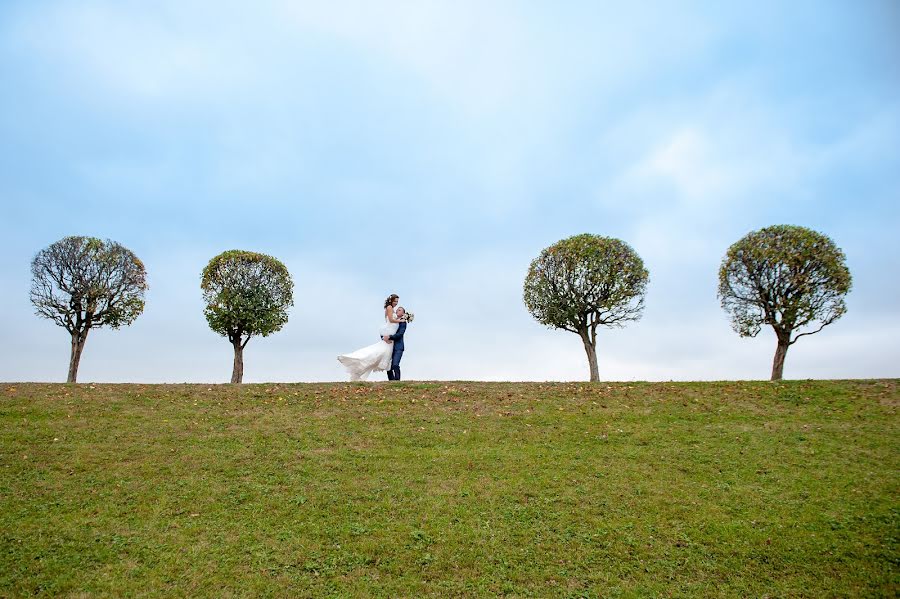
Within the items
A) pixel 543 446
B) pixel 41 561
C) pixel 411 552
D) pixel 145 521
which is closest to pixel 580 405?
pixel 543 446

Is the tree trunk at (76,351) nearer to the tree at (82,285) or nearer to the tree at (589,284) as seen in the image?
the tree at (82,285)

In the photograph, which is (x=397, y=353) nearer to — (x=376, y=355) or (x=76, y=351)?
(x=376, y=355)

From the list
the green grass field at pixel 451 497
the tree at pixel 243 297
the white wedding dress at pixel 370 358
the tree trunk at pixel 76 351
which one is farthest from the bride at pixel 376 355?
the tree trunk at pixel 76 351

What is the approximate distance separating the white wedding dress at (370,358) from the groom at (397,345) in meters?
0.18

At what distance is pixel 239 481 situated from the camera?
44.3ft

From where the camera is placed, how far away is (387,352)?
24750mm

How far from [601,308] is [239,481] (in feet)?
86.1

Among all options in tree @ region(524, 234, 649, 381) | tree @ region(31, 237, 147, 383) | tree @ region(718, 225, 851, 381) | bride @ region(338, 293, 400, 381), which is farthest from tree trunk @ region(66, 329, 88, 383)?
tree @ region(718, 225, 851, 381)

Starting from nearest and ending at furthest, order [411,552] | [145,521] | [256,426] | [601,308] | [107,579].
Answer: [107,579], [411,552], [145,521], [256,426], [601,308]

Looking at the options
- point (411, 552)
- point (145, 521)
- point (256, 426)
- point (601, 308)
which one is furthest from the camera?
point (601, 308)

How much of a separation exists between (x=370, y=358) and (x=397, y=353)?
1.27 metres

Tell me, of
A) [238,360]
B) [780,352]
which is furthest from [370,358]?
[780,352]

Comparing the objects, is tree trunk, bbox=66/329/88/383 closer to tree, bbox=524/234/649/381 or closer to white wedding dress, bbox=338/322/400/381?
white wedding dress, bbox=338/322/400/381

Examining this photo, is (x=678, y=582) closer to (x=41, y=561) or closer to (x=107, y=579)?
(x=107, y=579)
